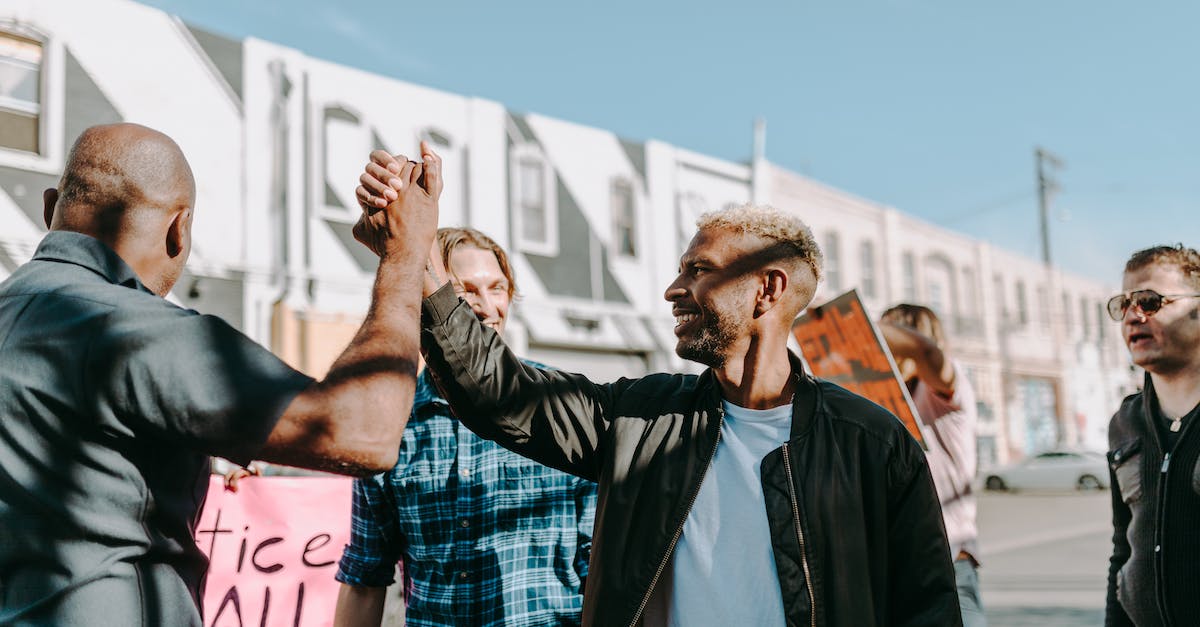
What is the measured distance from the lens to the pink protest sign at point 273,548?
11.9 ft

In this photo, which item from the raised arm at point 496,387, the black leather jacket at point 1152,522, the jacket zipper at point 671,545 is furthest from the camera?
the black leather jacket at point 1152,522

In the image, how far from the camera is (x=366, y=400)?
1568mm

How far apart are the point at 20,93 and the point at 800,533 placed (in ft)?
43.2

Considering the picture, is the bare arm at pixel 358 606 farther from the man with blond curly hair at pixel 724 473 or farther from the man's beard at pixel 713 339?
the man's beard at pixel 713 339

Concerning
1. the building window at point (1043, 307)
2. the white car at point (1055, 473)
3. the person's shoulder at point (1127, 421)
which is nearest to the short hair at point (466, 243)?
the person's shoulder at point (1127, 421)

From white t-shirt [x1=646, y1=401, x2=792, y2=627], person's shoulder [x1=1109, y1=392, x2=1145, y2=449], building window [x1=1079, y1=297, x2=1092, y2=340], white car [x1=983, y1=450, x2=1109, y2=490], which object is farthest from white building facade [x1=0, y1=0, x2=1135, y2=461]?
building window [x1=1079, y1=297, x2=1092, y2=340]

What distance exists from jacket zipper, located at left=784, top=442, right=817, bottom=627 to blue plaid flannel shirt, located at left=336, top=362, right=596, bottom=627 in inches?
24.9

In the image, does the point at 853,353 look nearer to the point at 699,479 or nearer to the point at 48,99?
the point at 699,479

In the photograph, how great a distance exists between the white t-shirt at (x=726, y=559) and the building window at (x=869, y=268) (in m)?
28.3

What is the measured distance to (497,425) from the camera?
2209 mm

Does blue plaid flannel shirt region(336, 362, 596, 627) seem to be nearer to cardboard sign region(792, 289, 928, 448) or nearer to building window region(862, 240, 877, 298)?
cardboard sign region(792, 289, 928, 448)

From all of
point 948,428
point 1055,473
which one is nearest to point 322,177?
point 948,428

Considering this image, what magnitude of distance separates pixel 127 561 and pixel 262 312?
42.8 ft

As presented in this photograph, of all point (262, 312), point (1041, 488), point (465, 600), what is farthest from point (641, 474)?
point (1041, 488)
